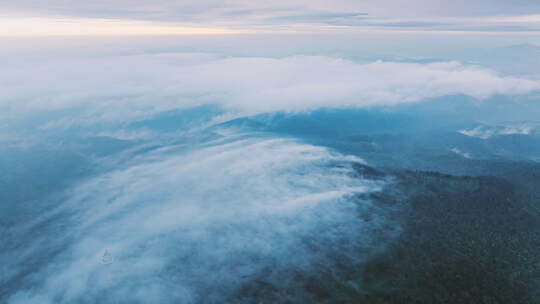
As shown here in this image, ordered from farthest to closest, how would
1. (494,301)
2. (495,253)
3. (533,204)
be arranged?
(533,204)
(495,253)
(494,301)

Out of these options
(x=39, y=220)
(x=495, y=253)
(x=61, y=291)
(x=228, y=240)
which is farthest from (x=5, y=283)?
(x=495, y=253)

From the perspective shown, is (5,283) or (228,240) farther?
(228,240)

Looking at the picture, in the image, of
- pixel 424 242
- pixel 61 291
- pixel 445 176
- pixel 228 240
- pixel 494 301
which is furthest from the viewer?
pixel 445 176

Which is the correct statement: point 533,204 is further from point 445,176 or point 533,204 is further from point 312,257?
point 312,257

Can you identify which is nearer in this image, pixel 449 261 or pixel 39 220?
pixel 449 261

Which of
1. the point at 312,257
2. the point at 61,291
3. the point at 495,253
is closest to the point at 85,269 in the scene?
the point at 61,291

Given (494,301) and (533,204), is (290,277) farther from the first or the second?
(533,204)

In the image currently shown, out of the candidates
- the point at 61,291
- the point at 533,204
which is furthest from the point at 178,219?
the point at 533,204

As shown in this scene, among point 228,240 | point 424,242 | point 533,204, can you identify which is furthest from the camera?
point 533,204

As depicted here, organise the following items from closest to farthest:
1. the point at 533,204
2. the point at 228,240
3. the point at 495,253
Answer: the point at 495,253
the point at 228,240
the point at 533,204
